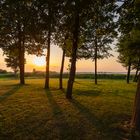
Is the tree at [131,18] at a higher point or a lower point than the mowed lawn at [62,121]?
higher

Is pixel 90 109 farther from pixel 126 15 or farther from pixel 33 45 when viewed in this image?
pixel 33 45

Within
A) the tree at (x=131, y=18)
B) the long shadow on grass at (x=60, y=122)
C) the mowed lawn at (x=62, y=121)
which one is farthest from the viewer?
the tree at (x=131, y=18)

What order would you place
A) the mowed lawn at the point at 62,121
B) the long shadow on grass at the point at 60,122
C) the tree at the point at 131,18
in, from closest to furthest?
the mowed lawn at the point at 62,121 → the long shadow on grass at the point at 60,122 → the tree at the point at 131,18

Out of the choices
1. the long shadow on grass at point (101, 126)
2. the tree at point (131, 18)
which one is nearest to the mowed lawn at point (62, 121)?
the long shadow on grass at point (101, 126)

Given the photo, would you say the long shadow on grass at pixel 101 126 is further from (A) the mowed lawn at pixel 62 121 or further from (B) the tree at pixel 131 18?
(B) the tree at pixel 131 18

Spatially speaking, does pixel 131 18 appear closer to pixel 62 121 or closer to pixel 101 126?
pixel 101 126

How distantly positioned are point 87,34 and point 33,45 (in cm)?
1761

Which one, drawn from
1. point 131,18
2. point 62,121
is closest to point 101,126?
point 62,121

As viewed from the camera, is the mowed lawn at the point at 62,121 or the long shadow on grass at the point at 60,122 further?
the long shadow on grass at the point at 60,122

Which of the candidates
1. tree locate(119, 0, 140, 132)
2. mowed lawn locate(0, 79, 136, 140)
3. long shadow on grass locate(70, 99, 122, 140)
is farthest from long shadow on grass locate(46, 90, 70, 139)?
tree locate(119, 0, 140, 132)

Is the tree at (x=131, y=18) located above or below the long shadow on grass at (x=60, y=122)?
above

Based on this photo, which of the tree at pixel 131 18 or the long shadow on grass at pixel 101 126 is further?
the tree at pixel 131 18

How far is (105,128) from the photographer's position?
476 inches

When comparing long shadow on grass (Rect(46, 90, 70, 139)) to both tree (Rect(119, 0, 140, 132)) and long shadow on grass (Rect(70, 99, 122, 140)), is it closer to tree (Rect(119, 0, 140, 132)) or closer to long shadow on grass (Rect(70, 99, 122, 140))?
long shadow on grass (Rect(70, 99, 122, 140))
